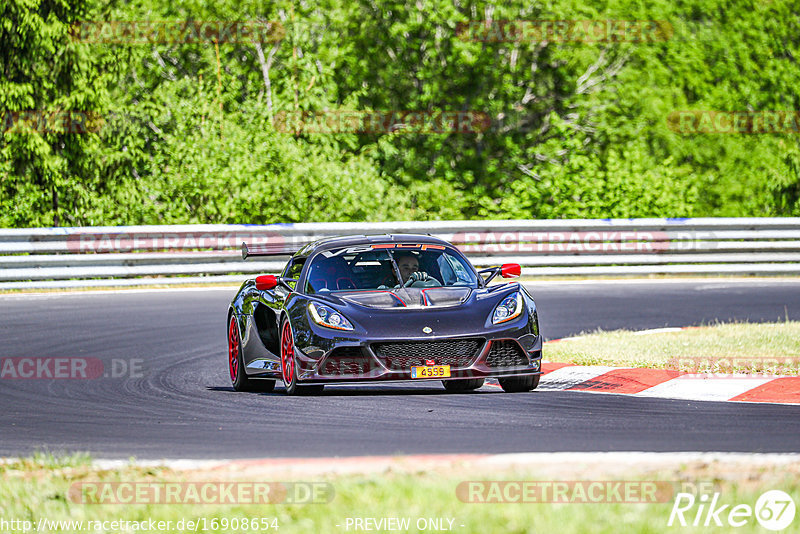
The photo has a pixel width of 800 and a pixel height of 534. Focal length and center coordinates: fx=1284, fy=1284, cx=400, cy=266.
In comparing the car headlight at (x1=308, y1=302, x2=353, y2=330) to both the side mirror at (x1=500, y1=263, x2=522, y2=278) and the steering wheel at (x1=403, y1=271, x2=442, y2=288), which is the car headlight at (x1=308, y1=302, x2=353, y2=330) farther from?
the side mirror at (x1=500, y1=263, x2=522, y2=278)

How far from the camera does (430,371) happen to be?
9414mm

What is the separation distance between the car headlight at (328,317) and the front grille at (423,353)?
11.9 inches

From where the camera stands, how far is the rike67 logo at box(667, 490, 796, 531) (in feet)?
16.9

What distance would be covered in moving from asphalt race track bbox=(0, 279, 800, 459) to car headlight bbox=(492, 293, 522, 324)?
61cm

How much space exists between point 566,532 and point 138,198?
67.5ft

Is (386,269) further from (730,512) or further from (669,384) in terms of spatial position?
(730,512)

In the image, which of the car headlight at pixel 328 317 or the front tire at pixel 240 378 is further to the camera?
the front tire at pixel 240 378

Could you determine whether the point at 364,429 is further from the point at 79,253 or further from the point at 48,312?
the point at 79,253

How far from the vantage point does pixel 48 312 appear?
1747cm

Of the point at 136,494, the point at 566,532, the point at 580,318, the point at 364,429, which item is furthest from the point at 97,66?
the point at 566,532

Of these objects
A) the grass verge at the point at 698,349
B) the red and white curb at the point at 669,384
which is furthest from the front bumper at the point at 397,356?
the grass verge at the point at 698,349

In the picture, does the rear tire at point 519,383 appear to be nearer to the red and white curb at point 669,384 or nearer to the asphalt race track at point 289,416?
the asphalt race track at point 289,416

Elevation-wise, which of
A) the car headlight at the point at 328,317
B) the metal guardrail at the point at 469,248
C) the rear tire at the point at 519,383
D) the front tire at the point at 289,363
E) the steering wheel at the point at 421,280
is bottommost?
the metal guardrail at the point at 469,248

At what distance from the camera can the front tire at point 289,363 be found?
9844 mm
